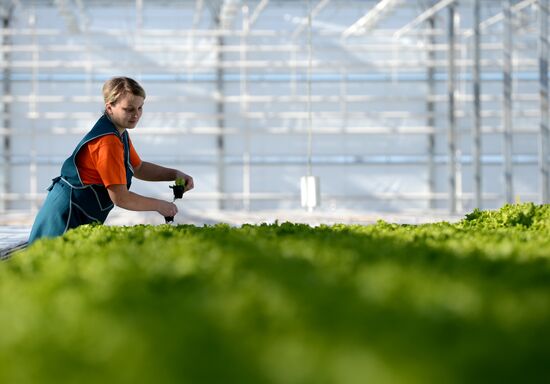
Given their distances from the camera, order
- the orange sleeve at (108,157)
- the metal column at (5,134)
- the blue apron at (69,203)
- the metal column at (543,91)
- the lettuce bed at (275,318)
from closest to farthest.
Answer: the lettuce bed at (275,318) → the orange sleeve at (108,157) → the blue apron at (69,203) → the metal column at (543,91) → the metal column at (5,134)

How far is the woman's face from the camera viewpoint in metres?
3.94

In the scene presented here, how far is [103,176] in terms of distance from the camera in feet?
12.6

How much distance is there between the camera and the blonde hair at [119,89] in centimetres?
391

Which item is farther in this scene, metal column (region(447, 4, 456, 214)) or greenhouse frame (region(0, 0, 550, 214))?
greenhouse frame (region(0, 0, 550, 214))

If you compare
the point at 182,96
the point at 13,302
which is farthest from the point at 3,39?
the point at 13,302

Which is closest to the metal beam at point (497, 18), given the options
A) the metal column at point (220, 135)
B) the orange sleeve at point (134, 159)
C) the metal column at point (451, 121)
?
the metal column at point (451, 121)

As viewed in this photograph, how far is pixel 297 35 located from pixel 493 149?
249 inches

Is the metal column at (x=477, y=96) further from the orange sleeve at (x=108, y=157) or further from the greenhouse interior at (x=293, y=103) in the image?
the orange sleeve at (x=108, y=157)

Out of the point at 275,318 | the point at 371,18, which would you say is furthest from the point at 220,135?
the point at 275,318

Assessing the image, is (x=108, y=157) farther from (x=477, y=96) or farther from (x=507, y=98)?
(x=507, y=98)

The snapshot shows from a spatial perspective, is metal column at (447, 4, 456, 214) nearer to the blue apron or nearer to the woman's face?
the blue apron

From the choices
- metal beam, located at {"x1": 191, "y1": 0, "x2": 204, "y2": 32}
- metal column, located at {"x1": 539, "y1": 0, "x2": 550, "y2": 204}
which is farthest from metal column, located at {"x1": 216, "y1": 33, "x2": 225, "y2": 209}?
metal column, located at {"x1": 539, "y1": 0, "x2": 550, "y2": 204}

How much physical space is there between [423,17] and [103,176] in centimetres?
1848

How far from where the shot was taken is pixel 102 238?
3109 millimetres
